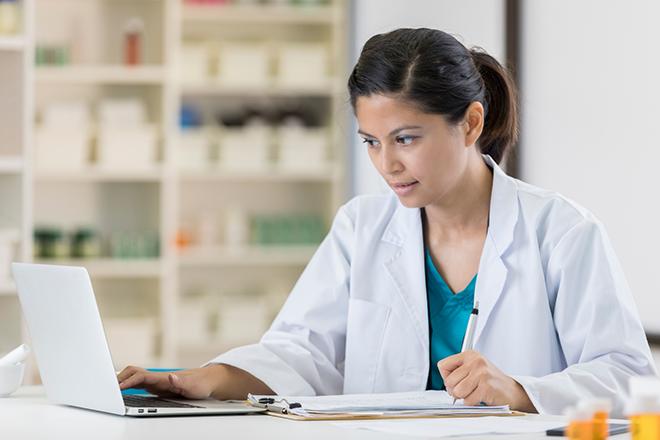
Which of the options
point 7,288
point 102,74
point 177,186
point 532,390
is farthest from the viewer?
point 177,186

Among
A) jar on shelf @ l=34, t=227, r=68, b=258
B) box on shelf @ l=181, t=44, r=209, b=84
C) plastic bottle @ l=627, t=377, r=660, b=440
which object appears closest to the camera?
plastic bottle @ l=627, t=377, r=660, b=440

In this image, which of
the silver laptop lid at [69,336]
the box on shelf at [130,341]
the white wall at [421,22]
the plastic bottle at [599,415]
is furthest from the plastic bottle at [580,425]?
the box on shelf at [130,341]

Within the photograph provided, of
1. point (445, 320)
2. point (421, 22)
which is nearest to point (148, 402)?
point (445, 320)

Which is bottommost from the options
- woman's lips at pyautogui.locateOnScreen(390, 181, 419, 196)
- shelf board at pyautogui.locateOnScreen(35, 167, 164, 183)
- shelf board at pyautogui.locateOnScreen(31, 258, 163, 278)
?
shelf board at pyautogui.locateOnScreen(31, 258, 163, 278)

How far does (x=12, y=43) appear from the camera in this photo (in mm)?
3775

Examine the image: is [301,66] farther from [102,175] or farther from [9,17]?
[9,17]

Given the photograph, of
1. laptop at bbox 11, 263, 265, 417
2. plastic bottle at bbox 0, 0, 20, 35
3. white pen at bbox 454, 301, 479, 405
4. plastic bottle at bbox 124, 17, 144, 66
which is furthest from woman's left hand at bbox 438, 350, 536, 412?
plastic bottle at bbox 124, 17, 144, 66

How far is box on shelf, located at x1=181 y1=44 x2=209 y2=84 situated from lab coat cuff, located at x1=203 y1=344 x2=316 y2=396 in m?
2.93

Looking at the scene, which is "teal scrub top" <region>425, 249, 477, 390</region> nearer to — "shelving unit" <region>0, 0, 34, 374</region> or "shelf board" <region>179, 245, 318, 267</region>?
"shelving unit" <region>0, 0, 34, 374</region>

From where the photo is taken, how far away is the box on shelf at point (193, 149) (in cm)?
495

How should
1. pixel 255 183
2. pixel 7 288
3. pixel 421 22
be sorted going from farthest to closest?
pixel 255 183 → pixel 421 22 → pixel 7 288

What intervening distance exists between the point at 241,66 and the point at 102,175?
2.53ft

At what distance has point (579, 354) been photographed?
6.78ft

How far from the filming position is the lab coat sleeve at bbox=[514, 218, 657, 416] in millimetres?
1926
